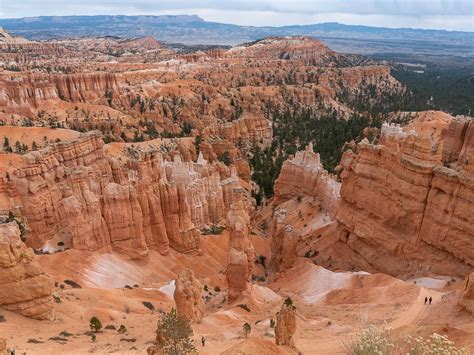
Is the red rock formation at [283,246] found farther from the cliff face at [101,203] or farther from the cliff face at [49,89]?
the cliff face at [49,89]

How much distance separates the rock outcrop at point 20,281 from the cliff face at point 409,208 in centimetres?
1927

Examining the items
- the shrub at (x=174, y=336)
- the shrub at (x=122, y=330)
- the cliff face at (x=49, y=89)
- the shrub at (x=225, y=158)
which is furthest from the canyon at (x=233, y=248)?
the cliff face at (x=49, y=89)

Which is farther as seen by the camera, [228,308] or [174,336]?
[228,308]

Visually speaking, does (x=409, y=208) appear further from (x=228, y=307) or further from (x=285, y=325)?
(x=285, y=325)

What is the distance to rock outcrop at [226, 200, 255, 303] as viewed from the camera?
2380 cm

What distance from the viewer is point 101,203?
97.0ft

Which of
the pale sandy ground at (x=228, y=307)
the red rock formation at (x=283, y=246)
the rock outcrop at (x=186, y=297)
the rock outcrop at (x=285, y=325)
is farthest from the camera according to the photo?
the red rock formation at (x=283, y=246)

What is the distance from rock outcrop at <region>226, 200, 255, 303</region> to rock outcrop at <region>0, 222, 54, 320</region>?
9.45 metres

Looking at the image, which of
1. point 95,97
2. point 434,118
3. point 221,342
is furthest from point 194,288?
point 95,97

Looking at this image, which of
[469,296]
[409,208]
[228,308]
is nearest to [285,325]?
[228,308]

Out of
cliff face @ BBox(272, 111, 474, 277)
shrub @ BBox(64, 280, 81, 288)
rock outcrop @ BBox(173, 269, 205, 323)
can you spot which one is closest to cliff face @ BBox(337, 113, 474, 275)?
cliff face @ BBox(272, 111, 474, 277)

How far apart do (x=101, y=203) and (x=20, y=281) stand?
40.8ft

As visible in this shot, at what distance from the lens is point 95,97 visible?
9550 cm

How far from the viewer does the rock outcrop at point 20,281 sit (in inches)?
675
